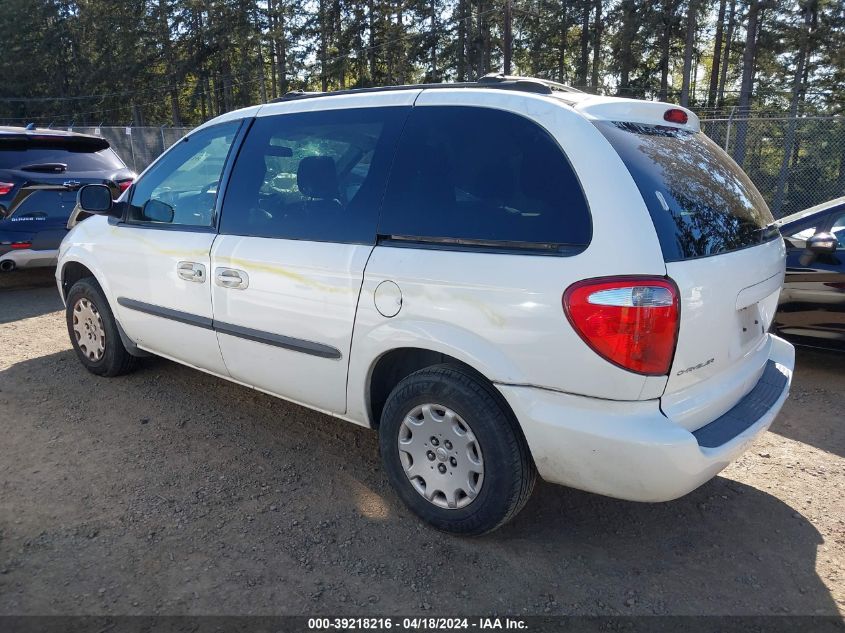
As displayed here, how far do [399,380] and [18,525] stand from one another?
184cm

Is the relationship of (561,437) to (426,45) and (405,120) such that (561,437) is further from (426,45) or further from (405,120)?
(426,45)

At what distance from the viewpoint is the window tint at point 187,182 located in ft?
12.1

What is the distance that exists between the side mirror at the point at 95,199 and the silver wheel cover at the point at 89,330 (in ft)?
2.39

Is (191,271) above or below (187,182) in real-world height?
below

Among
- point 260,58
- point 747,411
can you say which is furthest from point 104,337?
point 260,58

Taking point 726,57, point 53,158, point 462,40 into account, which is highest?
point 462,40

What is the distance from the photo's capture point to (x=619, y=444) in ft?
7.38

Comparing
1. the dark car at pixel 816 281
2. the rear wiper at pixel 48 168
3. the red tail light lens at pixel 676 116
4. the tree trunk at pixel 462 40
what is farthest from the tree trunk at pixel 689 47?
the red tail light lens at pixel 676 116

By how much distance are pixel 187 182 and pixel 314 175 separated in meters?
1.13

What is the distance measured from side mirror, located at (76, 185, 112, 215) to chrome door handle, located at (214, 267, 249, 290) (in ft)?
4.39

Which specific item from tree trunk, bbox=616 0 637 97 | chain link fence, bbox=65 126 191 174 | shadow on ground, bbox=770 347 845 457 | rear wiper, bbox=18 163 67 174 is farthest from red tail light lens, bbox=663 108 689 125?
tree trunk, bbox=616 0 637 97

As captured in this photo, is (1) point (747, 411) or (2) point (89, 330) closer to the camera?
(1) point (747, 411)

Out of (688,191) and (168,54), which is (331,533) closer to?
(688,191)

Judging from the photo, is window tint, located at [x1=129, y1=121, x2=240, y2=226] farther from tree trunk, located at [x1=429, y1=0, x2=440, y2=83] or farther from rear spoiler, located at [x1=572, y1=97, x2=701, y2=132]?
tree trunk, located at [x1=429, y1=0, x2=440, y2=83]
